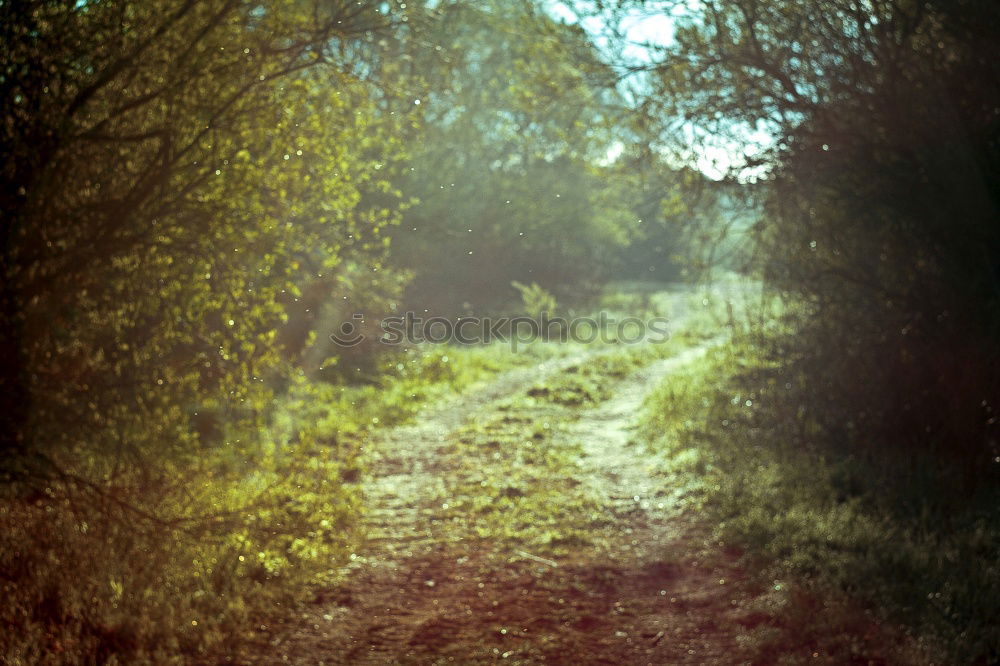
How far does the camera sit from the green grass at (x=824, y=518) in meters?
5.72

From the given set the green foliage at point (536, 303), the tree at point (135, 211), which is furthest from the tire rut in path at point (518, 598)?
the green foliage at point (536, 303)

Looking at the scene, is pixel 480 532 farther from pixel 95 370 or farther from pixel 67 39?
pixel 67 39

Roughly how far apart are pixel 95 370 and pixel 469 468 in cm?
578

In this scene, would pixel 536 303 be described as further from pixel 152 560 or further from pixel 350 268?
pixel 152 560

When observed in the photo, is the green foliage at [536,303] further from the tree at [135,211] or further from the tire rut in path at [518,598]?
the tree at [135,211]

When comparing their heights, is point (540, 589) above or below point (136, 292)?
below

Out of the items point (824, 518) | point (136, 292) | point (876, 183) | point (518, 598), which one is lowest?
point (518, 598)

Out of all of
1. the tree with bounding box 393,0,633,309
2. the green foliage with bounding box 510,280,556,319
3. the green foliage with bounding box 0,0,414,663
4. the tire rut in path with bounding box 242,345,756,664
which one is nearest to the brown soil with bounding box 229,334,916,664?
the tire rut in path with bounding box 242,345,756,664

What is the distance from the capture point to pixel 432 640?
19.3ft

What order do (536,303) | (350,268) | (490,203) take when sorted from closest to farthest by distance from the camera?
(350,268) → (536,303) → (490,203)

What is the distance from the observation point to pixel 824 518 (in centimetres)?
752

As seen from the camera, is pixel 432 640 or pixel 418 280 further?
pixel 418 280

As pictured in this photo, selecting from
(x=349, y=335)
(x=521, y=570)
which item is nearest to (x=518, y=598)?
(x=521, y=570)

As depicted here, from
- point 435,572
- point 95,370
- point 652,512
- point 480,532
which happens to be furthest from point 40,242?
point 652,512
